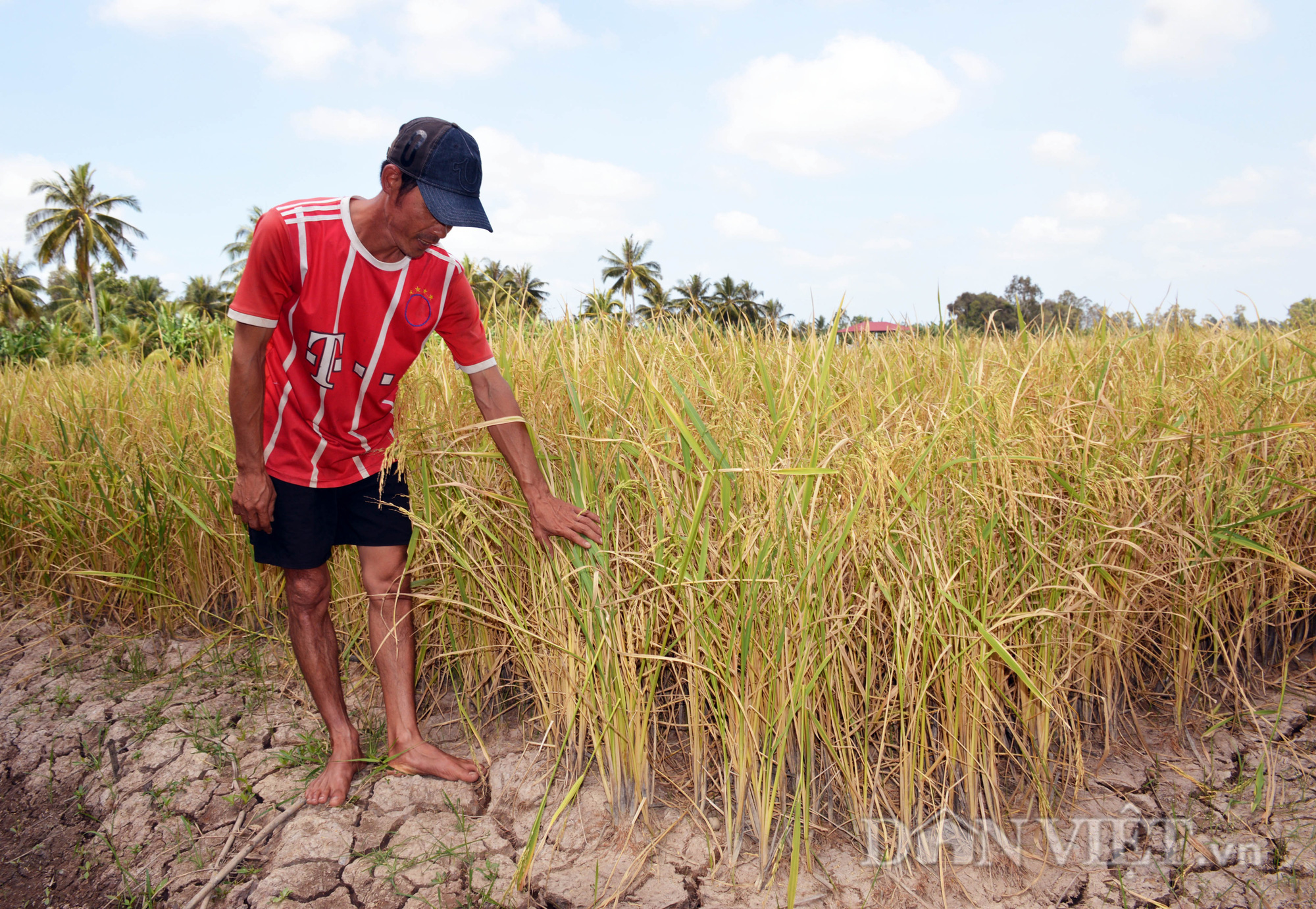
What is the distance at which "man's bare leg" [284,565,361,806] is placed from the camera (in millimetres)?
2148

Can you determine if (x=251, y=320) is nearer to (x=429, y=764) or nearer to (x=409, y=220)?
(x=409, y=220)

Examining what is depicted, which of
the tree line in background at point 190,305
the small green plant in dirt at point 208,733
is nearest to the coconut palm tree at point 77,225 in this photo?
the tree line in background at point 190,305

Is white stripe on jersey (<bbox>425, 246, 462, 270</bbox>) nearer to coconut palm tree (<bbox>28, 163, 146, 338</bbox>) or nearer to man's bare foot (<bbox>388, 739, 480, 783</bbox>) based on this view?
man's bare foot (<bbox>388, 739, 480, 783</bbox>)

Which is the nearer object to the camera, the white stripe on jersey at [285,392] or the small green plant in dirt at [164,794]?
the white stripe on jersey at [285,392]

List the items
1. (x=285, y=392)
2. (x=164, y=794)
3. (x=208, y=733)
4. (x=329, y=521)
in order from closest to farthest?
(x=285, y=392) → (x=329, y=521) → (x=164, y=794) → (x=208, y=733)

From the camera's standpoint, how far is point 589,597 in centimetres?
187

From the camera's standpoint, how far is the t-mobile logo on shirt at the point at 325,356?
197 cm

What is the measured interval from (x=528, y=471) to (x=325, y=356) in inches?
24.4

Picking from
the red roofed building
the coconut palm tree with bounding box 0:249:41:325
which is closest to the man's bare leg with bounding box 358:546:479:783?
the red roofed building

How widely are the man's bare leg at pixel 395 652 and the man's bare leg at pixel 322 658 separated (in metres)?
0.12

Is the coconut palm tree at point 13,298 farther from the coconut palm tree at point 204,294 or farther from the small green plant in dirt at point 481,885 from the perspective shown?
the small green plant in dirt at point 481,885

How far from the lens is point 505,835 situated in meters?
1.96

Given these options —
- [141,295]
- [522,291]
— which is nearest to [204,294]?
[141,295]

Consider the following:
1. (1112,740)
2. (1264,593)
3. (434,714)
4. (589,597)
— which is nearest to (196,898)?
(434,714)
